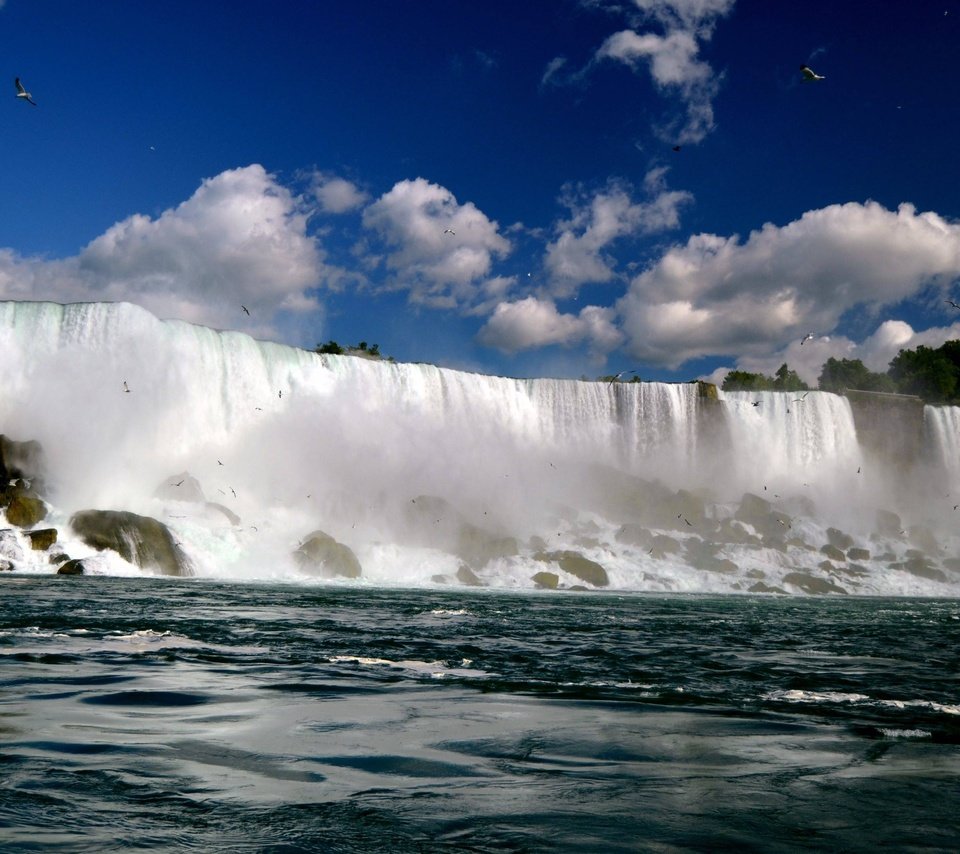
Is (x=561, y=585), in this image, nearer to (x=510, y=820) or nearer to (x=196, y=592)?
(x=196, y=592)

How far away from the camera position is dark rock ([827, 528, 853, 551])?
52.1 meters

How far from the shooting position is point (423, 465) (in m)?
47.6

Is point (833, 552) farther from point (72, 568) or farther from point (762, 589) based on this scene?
point (72, 568)

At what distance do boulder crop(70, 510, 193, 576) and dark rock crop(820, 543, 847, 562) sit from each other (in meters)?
32.6

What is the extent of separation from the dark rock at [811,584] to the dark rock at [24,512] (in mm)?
31376

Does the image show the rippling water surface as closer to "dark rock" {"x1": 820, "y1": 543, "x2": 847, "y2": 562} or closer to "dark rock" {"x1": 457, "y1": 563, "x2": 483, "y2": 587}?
"dark rock" {"x1": 457, "y1": 563, "x2": 483, "y2": 587}

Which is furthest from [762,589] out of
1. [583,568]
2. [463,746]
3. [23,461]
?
[463,746]

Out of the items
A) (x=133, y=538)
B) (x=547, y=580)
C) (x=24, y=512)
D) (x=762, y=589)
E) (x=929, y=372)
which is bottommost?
(x=762, y=589)

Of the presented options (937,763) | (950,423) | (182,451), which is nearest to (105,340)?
(182,451)

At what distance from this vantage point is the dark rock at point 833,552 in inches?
1964

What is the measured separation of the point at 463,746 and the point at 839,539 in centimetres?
5178

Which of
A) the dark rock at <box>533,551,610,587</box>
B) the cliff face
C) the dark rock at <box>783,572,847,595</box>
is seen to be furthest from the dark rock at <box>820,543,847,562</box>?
the dark rock at <box>533,551,610,587</box>

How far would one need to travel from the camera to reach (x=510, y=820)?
3.38 meters

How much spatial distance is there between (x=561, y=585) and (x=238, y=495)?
14034mm
